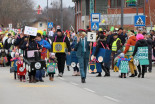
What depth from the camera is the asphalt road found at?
12414 millimetres

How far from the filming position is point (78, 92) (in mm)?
14289

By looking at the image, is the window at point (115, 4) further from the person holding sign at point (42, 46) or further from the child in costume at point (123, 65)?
the person holding sign at point (42, 46)

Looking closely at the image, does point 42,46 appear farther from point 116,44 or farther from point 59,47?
point 116,44

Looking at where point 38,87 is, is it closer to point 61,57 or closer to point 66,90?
point 66,90

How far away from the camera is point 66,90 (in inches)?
583

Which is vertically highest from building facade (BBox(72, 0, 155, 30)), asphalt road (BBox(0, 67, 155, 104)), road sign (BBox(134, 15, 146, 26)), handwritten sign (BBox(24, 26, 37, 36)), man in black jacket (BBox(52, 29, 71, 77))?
building facade (BBox(72, 0, 155, 30))

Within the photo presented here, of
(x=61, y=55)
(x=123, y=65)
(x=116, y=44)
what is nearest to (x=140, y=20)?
(x=116, y=44)

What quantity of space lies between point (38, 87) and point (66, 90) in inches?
51.5

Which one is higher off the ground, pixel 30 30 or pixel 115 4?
pixel 115 4

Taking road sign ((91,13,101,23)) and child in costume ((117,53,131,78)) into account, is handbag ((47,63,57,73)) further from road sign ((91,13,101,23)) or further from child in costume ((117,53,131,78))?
road sign ((91,13,101,23))

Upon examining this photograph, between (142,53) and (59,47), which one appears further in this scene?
(59,47)

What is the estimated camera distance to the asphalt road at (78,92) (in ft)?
40.7

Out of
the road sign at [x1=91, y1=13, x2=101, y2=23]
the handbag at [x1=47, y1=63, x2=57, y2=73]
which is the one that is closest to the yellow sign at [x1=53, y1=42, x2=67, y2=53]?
the handbag at [x1=47, y1=63, x2=57, y2=73]

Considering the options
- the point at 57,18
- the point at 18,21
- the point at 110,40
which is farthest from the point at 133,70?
the point at 57,18
